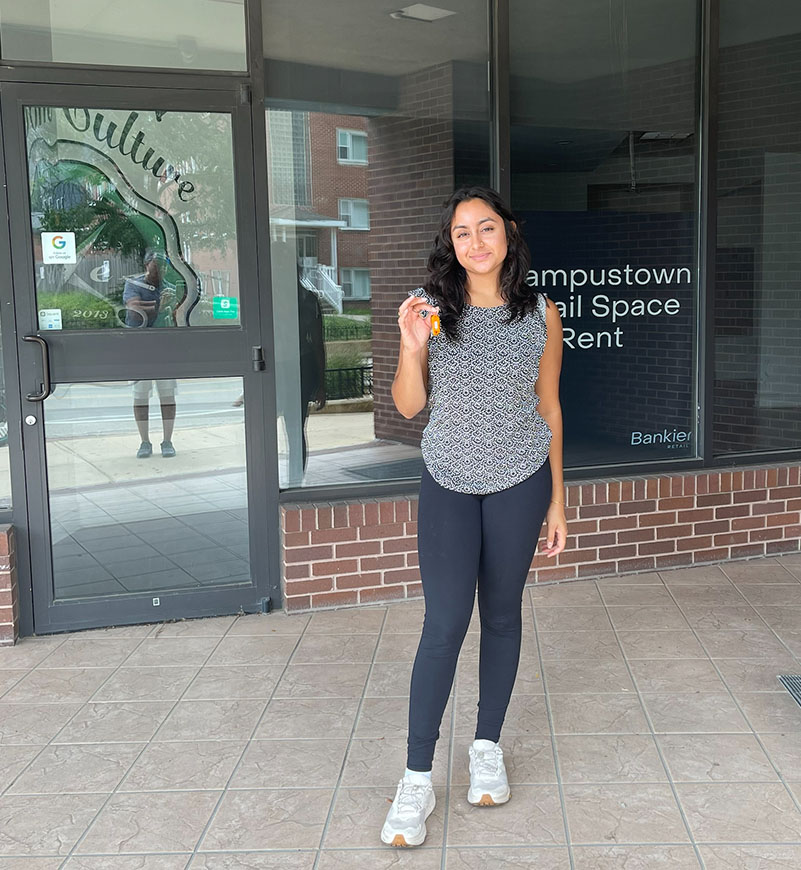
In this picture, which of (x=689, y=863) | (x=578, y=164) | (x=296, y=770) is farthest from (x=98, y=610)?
(x=578, y=164)

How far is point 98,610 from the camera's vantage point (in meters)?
4.23

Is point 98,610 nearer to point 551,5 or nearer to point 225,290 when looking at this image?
point 225,290

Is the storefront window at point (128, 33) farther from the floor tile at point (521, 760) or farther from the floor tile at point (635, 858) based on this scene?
the floor tile at point (635, 858)

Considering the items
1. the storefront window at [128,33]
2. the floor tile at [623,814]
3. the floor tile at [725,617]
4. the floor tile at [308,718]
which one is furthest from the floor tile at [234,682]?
the storefront window at [128,33]

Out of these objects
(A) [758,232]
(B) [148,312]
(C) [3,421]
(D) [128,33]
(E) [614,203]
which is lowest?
(C) [3,421]

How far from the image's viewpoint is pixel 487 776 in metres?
2.75

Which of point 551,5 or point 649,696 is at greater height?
point 551,5

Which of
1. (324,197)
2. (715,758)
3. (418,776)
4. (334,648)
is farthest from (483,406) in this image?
(324,197)

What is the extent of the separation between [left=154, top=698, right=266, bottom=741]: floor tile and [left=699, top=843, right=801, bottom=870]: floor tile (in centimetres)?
151

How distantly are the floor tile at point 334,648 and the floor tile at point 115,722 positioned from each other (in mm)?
621

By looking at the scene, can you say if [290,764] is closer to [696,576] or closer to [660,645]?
[660,645]

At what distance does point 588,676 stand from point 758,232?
2.74m

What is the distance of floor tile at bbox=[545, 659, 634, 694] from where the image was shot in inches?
139

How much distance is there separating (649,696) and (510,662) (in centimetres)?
94
